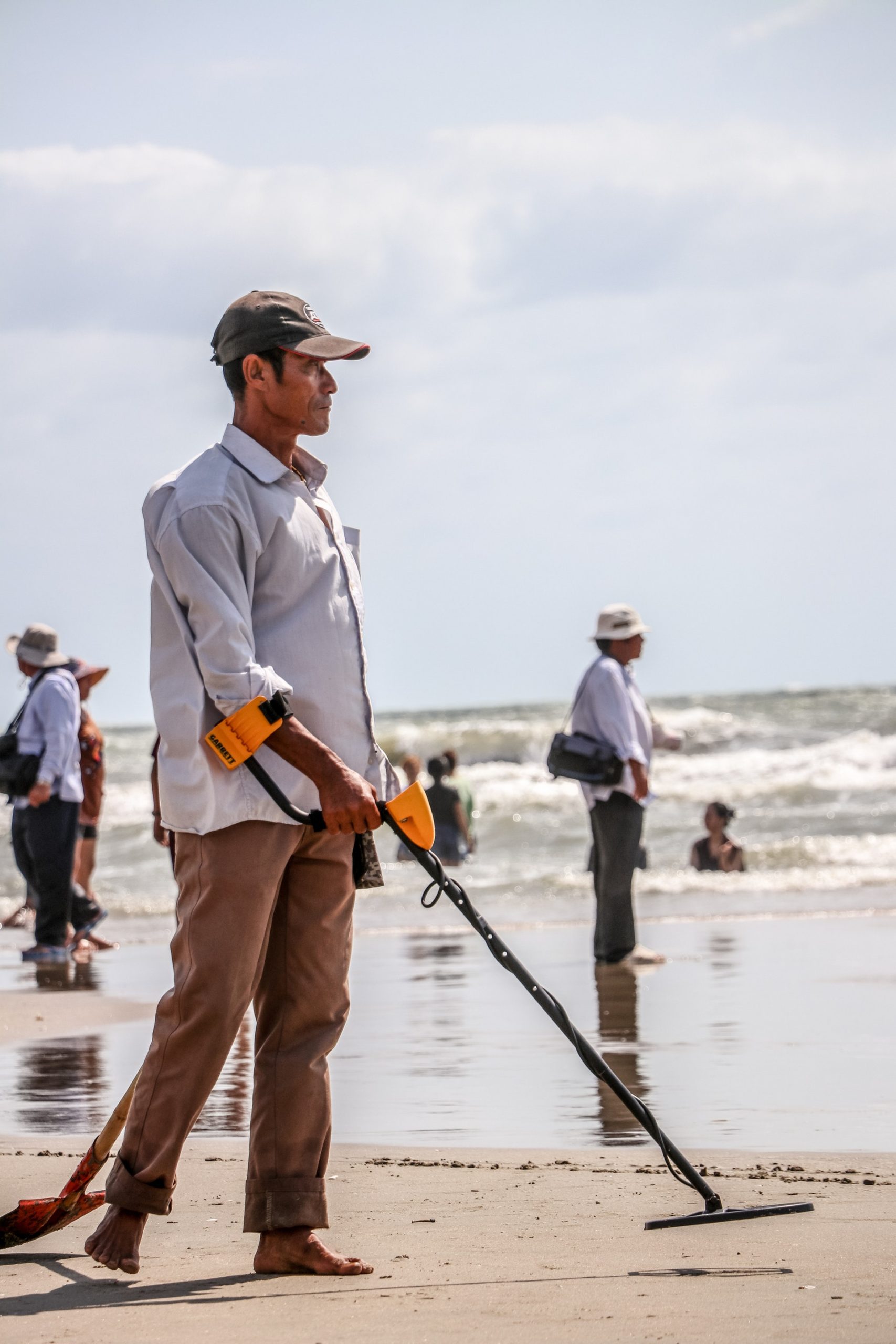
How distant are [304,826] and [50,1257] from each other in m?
1.06

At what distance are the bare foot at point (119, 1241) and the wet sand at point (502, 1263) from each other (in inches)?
1.8

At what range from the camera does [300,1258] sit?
3.40 m

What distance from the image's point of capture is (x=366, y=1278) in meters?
3.36

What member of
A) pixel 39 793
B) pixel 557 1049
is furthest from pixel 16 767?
pixel 557 1049

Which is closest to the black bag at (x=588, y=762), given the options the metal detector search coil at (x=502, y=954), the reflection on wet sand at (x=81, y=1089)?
the reflection on wet sand at (x=81, y=1089)

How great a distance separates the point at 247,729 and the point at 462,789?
16.2m

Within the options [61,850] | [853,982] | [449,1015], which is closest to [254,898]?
[449,1015]

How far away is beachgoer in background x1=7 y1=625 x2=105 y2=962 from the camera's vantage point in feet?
33.0

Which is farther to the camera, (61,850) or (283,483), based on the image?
(61,850)

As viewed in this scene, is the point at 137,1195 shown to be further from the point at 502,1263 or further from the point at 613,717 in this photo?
the point at 613,717

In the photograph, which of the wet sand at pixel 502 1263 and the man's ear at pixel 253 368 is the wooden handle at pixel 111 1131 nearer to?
the wet sand at pixel 502 1263

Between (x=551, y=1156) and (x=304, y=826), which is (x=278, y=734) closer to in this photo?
(x=304, y=826)

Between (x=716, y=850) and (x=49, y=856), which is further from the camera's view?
(x=716, y=850)

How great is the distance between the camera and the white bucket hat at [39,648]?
394 inches
